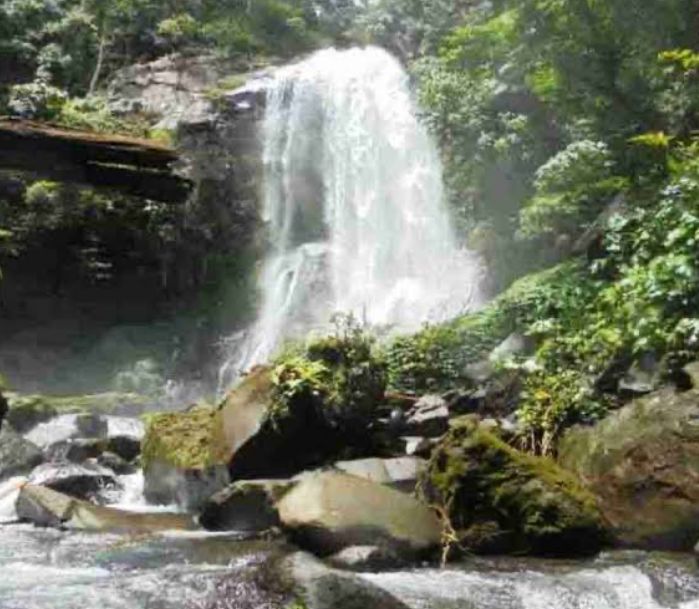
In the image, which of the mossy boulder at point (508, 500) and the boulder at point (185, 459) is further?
the boulder at point (185, 459)

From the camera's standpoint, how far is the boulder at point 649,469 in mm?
6723

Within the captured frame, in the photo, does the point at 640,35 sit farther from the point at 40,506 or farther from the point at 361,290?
the point at 40,506

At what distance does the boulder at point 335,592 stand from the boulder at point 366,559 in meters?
1.06

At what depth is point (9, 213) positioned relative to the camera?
65.8ft

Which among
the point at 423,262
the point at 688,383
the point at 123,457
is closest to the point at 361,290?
the point at 423,262

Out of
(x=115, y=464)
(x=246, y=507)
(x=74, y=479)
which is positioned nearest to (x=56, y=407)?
(x=115, y=464)

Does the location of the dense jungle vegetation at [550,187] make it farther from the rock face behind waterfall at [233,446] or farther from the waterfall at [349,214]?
the rock face behind waterfall at [233,446]

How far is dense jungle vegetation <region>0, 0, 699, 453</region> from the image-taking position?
8.96 metres

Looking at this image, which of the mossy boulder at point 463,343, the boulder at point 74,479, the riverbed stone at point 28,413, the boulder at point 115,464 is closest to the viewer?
the boulder at point 74,479

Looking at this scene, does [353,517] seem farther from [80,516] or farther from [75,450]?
[75,450]

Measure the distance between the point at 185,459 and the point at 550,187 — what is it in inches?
311

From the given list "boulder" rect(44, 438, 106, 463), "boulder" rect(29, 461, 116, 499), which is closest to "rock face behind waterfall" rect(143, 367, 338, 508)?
"boulder" rect(29, 461, 116, 499)

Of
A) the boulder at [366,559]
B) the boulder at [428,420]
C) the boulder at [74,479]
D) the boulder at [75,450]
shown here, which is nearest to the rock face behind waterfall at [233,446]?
the boulder at [74,479]

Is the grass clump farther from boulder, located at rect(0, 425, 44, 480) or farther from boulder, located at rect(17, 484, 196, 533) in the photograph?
boulder, located at rect(0, 425, 44, 480)
